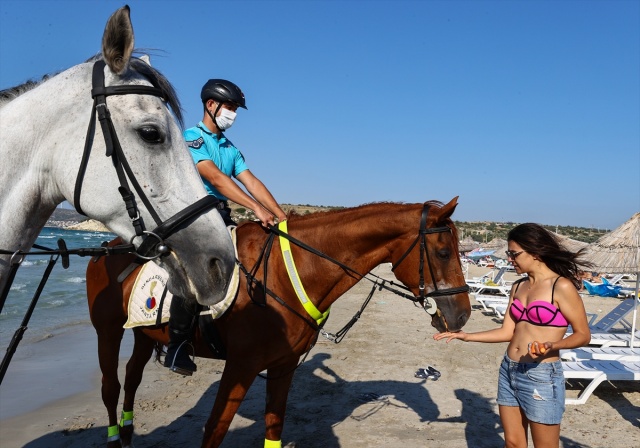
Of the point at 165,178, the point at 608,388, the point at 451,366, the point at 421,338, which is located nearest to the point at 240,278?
the point at 165,178

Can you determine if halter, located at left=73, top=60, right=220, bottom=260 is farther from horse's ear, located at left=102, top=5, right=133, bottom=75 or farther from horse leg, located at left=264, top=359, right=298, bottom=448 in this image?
horse leg, located at left=264, top=359, right=298, bottom=448

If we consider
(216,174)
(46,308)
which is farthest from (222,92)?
(46,308)

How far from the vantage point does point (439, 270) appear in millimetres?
3932

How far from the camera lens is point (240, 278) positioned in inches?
151

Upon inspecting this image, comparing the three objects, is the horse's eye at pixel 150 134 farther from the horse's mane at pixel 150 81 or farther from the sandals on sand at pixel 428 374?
the sandals on sand at pixel 428 374

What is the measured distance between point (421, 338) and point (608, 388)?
13.7 feet

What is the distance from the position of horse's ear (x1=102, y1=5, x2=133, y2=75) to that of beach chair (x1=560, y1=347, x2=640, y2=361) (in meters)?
8.67

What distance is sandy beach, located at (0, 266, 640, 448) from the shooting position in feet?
18.1

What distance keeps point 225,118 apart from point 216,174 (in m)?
0.56

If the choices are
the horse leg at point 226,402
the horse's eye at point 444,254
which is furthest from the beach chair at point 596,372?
the horse leg at point 226,402

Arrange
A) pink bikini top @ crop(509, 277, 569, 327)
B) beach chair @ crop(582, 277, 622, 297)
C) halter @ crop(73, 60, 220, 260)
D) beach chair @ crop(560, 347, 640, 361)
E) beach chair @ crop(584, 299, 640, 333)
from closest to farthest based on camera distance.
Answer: halter @ crop(73, 60, 220, 260) → pink bikini top @ crop(509, 277, 569, 327) → beach chair @ crop(560, 347, 640, 361) → beach chair @ crop(584, 299, 640, 333) → beach chair @ crop(582, 277, 622, 297)

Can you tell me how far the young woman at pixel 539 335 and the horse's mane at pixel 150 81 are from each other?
9.37 ft

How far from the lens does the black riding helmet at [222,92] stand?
156 inches

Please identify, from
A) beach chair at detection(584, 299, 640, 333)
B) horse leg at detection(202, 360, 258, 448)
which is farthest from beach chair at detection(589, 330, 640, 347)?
horse leg at detection(202, 360, 258, 448)
